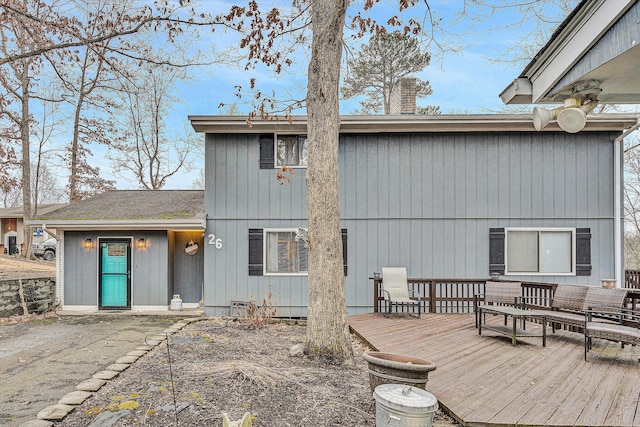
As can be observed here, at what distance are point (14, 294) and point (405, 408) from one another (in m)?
9.21

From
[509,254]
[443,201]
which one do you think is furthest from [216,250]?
[509,254]

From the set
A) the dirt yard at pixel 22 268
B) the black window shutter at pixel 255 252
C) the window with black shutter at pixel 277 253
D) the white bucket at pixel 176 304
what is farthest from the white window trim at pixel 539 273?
the dirt yard at pixel 22 268

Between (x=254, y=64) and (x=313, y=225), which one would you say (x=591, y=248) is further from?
(x=254, y=64)

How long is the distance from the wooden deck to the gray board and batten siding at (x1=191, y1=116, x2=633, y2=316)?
7.20 ft

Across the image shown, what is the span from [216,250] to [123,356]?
336cm

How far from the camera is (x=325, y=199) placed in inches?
202

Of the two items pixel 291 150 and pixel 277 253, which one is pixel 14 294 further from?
pixel 291 150

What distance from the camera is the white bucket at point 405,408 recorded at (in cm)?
274

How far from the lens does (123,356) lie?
557cm

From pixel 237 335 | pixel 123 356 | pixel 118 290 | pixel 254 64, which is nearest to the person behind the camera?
pixel 123 356

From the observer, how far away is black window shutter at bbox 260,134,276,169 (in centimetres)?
864

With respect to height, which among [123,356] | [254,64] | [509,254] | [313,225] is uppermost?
[254,64]

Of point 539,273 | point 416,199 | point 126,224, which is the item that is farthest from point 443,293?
point 126,224

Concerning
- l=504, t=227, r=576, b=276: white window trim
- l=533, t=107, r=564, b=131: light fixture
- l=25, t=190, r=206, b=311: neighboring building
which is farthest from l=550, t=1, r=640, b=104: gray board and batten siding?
l=25, t=190, r=206, b=311: neighboring building
